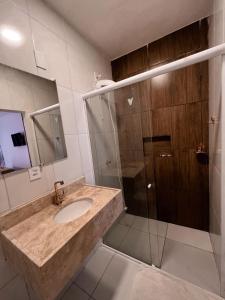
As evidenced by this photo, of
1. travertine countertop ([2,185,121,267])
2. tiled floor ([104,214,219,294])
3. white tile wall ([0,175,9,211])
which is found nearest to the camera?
travertine countertop ([2,185,121,267])

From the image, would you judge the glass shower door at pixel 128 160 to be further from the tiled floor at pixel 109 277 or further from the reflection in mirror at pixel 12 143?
the reflection in mirror at pixel 12 143

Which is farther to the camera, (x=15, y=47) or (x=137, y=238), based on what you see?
(x=137, y=238)

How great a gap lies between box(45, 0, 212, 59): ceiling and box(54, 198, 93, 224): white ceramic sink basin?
1.69 meters

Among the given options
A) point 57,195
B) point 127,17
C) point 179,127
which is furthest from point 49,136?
point 179,127

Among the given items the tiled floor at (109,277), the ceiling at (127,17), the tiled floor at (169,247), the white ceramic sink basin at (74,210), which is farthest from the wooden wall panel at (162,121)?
the tiled floor at (109,277)

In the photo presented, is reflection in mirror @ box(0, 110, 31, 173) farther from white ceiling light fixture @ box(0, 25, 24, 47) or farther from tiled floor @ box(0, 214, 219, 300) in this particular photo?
tiled floor @ box(0, 214, 219, 300)

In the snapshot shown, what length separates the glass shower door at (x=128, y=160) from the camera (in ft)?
5.45

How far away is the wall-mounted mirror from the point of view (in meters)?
0.93

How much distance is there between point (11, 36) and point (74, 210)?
1.36 m

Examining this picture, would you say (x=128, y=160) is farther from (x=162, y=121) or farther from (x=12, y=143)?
(x=12, y=143)

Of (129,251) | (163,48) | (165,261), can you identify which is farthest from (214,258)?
(163,48)

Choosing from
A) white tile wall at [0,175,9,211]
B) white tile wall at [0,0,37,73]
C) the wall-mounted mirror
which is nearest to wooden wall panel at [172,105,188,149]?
the wall-mounted mirror

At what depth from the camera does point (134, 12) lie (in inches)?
53.6

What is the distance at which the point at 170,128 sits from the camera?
1845 millimetres
